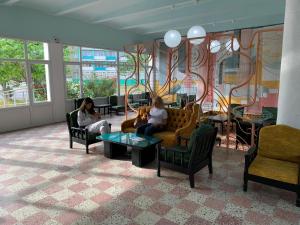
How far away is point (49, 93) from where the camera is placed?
7992 millimetres

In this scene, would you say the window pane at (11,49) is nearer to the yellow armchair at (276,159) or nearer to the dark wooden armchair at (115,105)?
the dark wooden armchair at (115,105)

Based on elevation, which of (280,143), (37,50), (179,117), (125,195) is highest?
(37,50)

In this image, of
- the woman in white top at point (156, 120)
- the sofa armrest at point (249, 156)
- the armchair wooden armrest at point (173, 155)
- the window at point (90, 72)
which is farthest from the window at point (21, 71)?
the sofa armrest at point (249, 156)

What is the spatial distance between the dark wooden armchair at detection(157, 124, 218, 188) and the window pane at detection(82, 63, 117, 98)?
659 centimetres

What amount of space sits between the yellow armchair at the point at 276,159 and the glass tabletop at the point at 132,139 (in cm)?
161

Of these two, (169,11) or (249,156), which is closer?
(249,156)

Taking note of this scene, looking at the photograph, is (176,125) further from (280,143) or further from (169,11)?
(169,11)

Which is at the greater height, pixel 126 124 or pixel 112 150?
pixel 126 124

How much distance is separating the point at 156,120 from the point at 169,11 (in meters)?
3.92

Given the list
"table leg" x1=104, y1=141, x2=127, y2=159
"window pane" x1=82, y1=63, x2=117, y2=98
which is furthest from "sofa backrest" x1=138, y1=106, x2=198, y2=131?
"window pane" x1=82, y1=63, x2=117, y2=98

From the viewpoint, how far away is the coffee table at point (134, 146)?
4.12 meters

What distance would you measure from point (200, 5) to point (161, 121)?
3.69m

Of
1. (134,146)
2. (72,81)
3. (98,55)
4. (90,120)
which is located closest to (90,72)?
(98,55)

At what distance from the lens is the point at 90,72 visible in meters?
9.54
